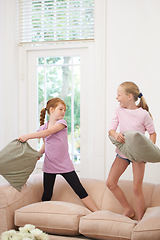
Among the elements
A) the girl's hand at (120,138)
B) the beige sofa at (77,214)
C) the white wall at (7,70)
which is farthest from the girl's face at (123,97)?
the white wall at (7,70)

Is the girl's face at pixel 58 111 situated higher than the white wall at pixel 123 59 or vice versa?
the white wall at pixel 123 59

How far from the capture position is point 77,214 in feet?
7.93

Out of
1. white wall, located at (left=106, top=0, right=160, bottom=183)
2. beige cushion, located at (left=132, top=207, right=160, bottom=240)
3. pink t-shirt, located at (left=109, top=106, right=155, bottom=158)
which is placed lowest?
beige cushion, located at (left=132, top=207, right=160, bottom=240)

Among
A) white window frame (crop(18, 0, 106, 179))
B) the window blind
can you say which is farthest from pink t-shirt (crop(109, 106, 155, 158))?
the window blind

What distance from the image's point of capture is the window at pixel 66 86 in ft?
12.6

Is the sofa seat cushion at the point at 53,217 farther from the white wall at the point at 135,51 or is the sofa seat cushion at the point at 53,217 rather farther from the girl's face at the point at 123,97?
the white wall at the point at 135,51

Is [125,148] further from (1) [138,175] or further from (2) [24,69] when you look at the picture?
(2) [24,69]

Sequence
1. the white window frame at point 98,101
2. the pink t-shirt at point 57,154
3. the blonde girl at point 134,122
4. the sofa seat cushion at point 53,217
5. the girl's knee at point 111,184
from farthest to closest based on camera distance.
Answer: the white window frame at point 98,101 < the pink t-shirt at point 57,154 < the girl's knee at point 111,184 < the blonde girl at point 134,122 < the sofa seat cushion at point 53,217

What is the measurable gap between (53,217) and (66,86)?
72.1 inches

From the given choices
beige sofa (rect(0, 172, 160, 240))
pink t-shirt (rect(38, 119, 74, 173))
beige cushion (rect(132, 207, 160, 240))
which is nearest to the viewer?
beige cushion (rect(132, 207, 160, 240))

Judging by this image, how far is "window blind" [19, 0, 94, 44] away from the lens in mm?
3705

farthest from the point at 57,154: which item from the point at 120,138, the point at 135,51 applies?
the point at 135,51

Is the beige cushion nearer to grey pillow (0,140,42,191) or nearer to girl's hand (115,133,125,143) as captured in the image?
girl's hand (115,133,125,143)

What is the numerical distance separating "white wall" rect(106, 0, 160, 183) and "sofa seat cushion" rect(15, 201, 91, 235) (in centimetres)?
119
